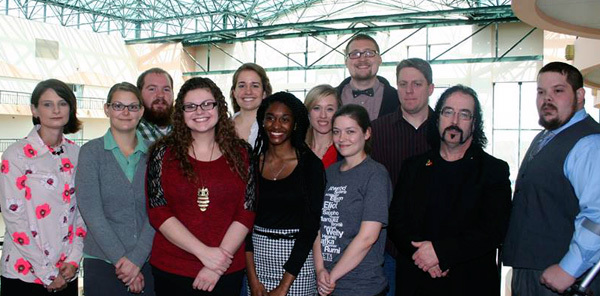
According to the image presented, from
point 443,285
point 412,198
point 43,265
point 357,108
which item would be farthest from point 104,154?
point 443,285

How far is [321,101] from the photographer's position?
337 cm

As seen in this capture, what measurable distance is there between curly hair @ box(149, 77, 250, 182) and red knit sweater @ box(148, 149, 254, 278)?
49mm

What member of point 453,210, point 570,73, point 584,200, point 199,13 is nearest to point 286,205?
point 453,210

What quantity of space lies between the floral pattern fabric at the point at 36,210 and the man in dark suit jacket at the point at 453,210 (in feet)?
6.73

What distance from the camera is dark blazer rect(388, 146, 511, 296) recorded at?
270cm

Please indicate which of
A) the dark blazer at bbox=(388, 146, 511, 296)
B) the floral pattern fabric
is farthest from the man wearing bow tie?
the floral pattern fabric

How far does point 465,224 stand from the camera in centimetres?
275

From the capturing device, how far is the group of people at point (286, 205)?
2.67 m

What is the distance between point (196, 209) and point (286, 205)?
50 cm

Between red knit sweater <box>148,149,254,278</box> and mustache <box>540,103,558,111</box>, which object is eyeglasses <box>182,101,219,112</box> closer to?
red knit sweater <box>148,149,254,278</box>

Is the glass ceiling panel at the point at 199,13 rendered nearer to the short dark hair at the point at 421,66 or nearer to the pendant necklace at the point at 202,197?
the short dark hair at the point at 421,66

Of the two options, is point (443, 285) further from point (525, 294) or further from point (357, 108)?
point (357, 108)

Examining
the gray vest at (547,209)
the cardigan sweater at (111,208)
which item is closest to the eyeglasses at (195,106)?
the cardigan sweater at (111,208)

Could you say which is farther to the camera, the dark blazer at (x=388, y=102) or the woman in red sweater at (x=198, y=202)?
the dark blazer at (x=388, y=102)
